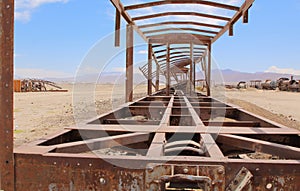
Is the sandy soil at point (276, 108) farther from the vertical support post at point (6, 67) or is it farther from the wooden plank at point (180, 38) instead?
the vertical support post at point (6, 67)

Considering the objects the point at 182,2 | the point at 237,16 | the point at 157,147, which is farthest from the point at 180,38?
the point at 157,147

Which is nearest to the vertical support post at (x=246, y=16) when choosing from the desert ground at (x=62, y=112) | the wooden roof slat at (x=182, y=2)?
the wooden roof slat at (x=182, y=2)

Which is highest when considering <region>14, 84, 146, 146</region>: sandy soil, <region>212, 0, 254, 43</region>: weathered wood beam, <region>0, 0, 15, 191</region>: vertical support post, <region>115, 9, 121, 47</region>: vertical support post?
<region>212, 0, 254, 43</region>: weathered wood beam

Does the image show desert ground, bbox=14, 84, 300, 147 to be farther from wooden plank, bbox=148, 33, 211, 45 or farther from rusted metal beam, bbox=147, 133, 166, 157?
wooden plank, bbox=148, 33, 211, 45

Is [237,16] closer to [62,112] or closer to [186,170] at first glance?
[186,170]

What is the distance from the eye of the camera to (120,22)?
5023 millimetres

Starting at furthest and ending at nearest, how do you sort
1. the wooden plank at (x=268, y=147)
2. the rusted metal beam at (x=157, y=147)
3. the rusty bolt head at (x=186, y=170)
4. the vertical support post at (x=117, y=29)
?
the vertical support post at (x=117, y=29), the wooden plank at (x=268, y=147), the rusted metal beam at (x=157, y=147), the rusty bolt head at (x=186, y=170)

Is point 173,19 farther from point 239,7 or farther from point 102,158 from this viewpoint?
point 102,158

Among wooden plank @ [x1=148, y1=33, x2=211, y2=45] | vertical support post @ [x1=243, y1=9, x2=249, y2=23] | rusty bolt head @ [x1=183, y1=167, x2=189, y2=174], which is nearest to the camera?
rusty bolt head @ [x1=183, y1=167, x2=189, y2=174]

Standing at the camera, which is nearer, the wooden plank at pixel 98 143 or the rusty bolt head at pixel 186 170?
the rusty bolt head at pixel 186 170

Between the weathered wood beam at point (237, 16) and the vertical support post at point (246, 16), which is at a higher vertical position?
the weathered wood beam at point (237, 16)

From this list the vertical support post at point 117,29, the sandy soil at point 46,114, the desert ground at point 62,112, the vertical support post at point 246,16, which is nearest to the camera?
the vertical support post at point 246,16

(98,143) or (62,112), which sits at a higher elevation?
(98,143)

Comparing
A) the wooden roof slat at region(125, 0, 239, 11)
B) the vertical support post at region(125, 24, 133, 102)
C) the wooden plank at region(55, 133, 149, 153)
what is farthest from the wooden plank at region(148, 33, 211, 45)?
the wooden plank at region(55, 133, 149, 153)
